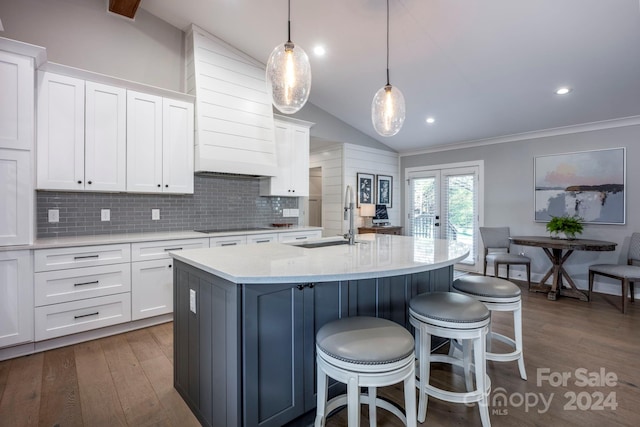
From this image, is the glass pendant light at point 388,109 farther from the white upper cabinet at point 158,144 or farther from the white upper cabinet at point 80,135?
the white upper cabinet at point 80,135

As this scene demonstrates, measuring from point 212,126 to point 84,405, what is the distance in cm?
285

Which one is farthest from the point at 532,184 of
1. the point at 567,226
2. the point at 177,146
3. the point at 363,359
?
the point at 177,146

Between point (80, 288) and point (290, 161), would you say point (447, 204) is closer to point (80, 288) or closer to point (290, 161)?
point (290, 161)

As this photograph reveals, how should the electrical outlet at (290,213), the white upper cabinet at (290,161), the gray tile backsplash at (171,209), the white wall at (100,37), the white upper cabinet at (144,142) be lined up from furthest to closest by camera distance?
the electrical outlet at (290,213)
the white upper cabinet at (290,161)
the white upper cabinet at (144,142)
the gray tile backsplash at (171,209)
the white wall at (100,37)

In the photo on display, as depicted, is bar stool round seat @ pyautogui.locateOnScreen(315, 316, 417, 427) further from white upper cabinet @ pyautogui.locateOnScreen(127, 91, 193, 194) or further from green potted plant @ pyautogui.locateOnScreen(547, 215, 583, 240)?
green potted plant @ pyautogui.locateOnScreen(547, 215, 583, 240)

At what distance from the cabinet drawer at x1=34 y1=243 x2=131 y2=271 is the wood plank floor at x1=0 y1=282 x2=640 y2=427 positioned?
72cm

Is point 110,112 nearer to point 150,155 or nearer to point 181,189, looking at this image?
point 150,155

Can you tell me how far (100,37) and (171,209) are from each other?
6.51 feet

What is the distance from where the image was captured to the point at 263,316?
147 centimetres

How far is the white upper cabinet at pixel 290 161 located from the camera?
4.46 m

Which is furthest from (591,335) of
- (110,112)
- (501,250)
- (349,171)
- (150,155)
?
→ (110,112)

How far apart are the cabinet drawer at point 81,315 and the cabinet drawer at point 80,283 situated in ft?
0.18

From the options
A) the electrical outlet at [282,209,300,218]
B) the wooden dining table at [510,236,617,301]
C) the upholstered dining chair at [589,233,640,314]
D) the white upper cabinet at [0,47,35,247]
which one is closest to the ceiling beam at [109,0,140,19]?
the white upper cabinet at [0,47,35,247]

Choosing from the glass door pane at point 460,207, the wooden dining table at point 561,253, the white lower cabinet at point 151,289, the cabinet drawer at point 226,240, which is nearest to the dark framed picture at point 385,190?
the glass door pane at point 460,207
